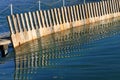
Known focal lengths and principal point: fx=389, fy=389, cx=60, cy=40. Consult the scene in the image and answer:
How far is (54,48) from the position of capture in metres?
21.9

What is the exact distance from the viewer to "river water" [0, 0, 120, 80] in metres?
16.3

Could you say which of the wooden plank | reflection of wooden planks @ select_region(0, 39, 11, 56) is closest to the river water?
reflection of wooden planks @ select_region(0, 39, 11, 56)

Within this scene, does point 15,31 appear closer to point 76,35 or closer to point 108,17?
point 76,35

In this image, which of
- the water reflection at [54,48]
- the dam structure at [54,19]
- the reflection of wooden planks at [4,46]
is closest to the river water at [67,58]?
the water reflection at [54,48]

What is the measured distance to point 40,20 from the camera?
83.7ft

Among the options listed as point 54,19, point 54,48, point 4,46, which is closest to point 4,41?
point 4,46

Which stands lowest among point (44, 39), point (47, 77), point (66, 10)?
point (47, 77)

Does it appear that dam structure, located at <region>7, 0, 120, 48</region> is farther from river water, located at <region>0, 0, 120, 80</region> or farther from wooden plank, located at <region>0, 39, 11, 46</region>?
river water, located at <region>0, 0, 120, 80</region>

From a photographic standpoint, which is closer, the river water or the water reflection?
the river water

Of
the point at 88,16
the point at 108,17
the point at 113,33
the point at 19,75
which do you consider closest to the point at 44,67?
the point at 19,75

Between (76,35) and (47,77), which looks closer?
(47,77)

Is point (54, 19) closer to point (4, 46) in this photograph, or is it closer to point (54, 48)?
point (54, 48)

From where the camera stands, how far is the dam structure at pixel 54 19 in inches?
907

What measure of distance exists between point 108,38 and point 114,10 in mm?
11048
